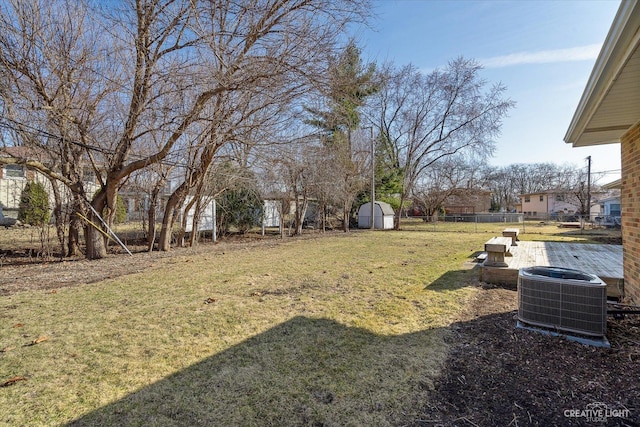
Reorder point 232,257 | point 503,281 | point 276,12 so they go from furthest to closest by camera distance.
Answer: point 232,257, point 276,12, point 503,281

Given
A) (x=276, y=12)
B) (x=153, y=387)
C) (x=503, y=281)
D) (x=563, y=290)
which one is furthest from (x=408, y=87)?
(x=153, y=387)

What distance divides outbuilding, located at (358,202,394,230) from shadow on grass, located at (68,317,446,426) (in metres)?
18.5

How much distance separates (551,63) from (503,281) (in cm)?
497

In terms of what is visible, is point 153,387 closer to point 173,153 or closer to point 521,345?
point 521,345

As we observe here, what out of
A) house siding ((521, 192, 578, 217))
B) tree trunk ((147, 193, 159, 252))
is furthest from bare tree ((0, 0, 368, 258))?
house siding ((521, 192, 578, 217))

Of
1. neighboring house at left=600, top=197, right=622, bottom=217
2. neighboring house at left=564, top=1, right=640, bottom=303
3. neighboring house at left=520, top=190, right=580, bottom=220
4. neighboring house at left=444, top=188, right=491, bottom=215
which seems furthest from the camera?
neighboring house at left=520, top=190, right=580, bottom=220

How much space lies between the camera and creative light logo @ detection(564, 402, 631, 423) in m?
1.93

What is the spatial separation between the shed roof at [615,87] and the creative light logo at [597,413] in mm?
2299

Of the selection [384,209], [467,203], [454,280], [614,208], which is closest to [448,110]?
[384,209]

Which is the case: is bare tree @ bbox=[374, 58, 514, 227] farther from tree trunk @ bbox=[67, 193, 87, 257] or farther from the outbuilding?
tree trunk @ bbox=[67, 193, 87, 257]

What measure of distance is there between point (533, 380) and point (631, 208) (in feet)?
10.4

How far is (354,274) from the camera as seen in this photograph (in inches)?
241

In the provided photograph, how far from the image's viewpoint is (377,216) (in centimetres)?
2144

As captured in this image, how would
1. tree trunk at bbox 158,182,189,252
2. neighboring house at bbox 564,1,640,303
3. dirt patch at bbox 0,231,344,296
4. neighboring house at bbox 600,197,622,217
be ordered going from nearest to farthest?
neighboring house at bbox 564,1,640,303 < dirt patch at bbox 0,231,344,296 < tree trunk at bbox 158,182,189,252 < neighboring house at bbox 600,197,622,217
